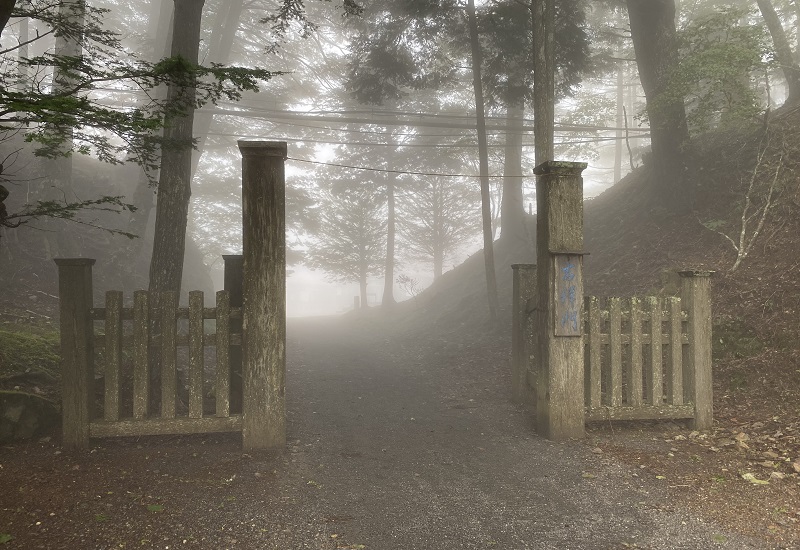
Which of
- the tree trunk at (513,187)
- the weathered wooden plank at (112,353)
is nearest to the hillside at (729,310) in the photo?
the tree trunk at (513,187)

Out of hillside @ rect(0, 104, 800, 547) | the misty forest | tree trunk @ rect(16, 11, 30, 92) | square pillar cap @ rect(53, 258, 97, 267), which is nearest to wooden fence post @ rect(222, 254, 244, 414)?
the misty forest

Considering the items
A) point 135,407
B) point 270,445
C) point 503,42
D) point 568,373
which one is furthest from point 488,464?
point 503,42

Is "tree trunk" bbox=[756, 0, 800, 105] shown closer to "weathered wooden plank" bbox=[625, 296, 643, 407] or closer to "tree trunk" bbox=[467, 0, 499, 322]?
"tree trunk" bbox=[467, 0, 499, 322]

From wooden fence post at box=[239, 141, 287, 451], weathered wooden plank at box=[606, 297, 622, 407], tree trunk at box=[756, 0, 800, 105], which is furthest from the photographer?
tree trunk at box=[756, 0, 800, 105]

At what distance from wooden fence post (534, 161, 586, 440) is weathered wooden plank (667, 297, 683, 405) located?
1.00m

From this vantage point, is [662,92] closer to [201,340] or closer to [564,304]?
[564,304]

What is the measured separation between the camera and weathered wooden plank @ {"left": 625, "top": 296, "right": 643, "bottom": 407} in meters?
5.89

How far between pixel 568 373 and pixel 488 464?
1379mm

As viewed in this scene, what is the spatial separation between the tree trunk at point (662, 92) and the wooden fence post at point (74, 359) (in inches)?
409

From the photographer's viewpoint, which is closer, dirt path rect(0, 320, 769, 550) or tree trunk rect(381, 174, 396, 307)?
dirt path rect(0, 320, 769, 550)

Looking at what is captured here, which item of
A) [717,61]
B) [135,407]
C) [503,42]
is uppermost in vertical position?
[503,42]

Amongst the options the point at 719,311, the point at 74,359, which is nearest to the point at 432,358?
the point at 719,311

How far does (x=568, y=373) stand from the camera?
19.2ft

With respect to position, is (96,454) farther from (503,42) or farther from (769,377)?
(503,42)
